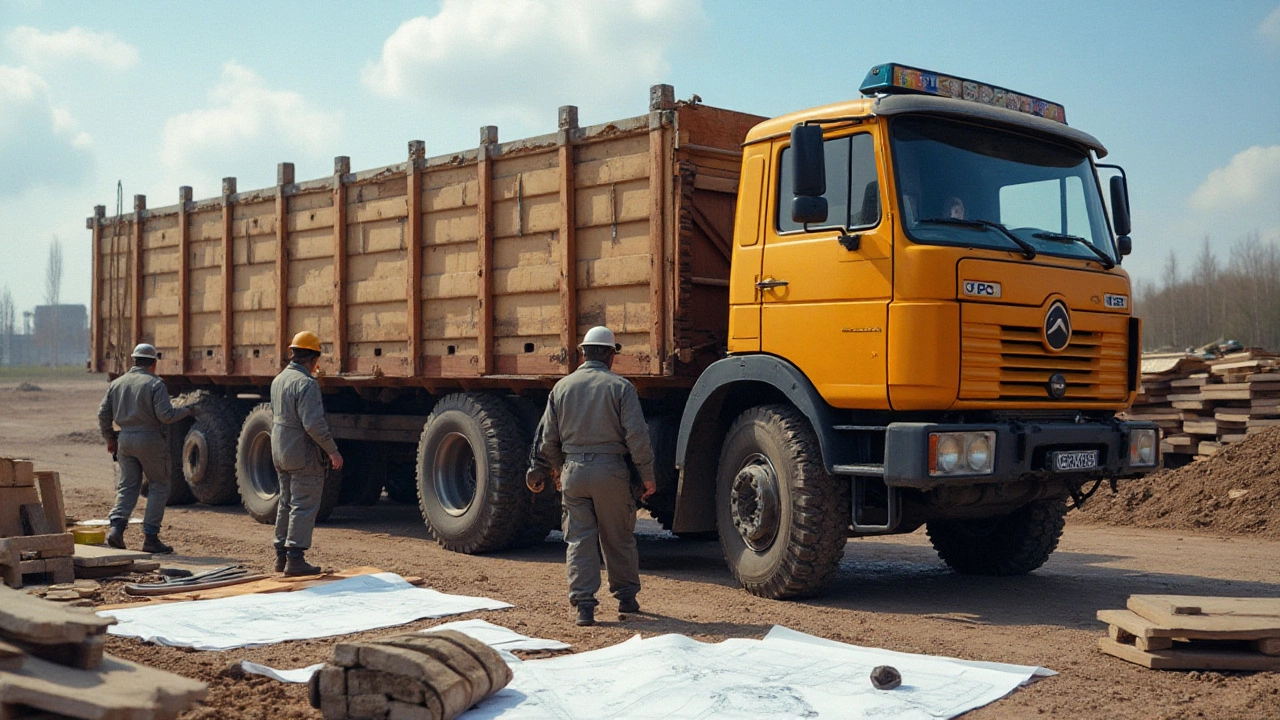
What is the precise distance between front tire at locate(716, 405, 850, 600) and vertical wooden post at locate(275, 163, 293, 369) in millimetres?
6086

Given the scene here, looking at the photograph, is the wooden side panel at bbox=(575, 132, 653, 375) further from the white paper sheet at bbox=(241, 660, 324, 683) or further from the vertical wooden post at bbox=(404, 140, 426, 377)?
the white paper sheet at bbox=(241, 660, 324, 683)

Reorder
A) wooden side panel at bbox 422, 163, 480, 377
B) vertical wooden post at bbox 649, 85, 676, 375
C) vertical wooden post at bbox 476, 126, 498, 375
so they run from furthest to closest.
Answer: wooden side panel at bbox 422, 163, 480, 377, vertical wooden post at bbox 476, 126, 498, 375, vertical wooden post at bbox 649, 85, 676, 375

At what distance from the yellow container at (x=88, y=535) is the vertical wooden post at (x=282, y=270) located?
113 inches

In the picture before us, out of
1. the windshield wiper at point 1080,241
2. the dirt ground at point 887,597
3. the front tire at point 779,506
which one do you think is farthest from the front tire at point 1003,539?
the windshield wiper at point 1080,241

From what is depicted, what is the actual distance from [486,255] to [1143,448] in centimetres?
536

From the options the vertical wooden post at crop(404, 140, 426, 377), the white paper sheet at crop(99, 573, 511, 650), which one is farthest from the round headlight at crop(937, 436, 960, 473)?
the vertical wooden post at crop(404, 140, 426, 377)

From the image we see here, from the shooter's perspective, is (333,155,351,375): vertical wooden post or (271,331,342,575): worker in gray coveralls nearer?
(271,331,342,575): worker in gray coveralls

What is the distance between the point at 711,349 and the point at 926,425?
90.3 inches

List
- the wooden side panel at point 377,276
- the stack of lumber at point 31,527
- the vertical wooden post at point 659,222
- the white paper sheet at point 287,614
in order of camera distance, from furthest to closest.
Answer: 1. the wooden side panel at point 377,276
2. the vertical wooden post at point 659,222
3. the stack of lumber at point 31,527
4. the white paper sheet at point 287,614

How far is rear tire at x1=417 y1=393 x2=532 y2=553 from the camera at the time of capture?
9914mm

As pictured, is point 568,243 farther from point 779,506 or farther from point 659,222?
point 779,506

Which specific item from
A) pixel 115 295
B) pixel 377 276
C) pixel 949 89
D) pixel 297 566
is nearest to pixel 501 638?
pixel 297 566

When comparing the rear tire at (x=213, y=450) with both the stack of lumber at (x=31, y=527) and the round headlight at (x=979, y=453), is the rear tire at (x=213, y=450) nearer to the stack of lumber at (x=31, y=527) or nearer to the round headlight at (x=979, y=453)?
the stack of lumber at (x=31, y=527)

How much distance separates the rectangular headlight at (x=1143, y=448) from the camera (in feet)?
25.0
